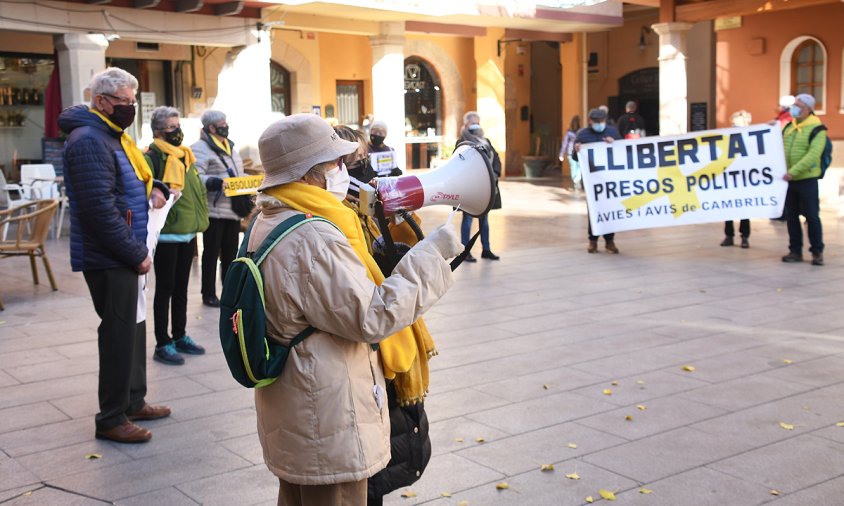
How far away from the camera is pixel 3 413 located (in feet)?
18.0

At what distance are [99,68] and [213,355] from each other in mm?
10303

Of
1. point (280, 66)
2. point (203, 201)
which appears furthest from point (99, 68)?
point (203, 201)

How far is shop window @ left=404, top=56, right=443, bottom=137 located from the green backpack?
23038 millimetres

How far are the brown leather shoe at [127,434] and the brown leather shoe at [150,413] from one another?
1.00 feet

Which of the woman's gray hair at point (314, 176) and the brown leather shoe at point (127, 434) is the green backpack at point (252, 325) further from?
the brown leather shoe at point (127, 434)

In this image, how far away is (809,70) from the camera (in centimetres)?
2012

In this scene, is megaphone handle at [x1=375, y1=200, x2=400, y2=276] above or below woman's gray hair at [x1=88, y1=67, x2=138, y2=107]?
below

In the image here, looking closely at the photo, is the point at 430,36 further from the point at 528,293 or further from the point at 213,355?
the point at 213,355

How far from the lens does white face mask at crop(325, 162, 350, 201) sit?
2887 millimetres

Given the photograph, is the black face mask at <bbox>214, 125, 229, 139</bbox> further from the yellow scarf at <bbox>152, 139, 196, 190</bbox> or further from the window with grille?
the window with grille

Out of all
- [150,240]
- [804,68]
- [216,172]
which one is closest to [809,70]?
[804,68]

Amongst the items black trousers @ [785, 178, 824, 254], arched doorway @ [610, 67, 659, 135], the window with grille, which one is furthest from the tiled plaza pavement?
arched doorway @ [610, 67, 659, 135]

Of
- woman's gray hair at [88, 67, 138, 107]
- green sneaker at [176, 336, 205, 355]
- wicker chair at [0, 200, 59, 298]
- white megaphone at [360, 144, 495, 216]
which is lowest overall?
green sneaker at [176, 336, 205, 355]

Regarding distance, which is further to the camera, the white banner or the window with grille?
the window with grille
